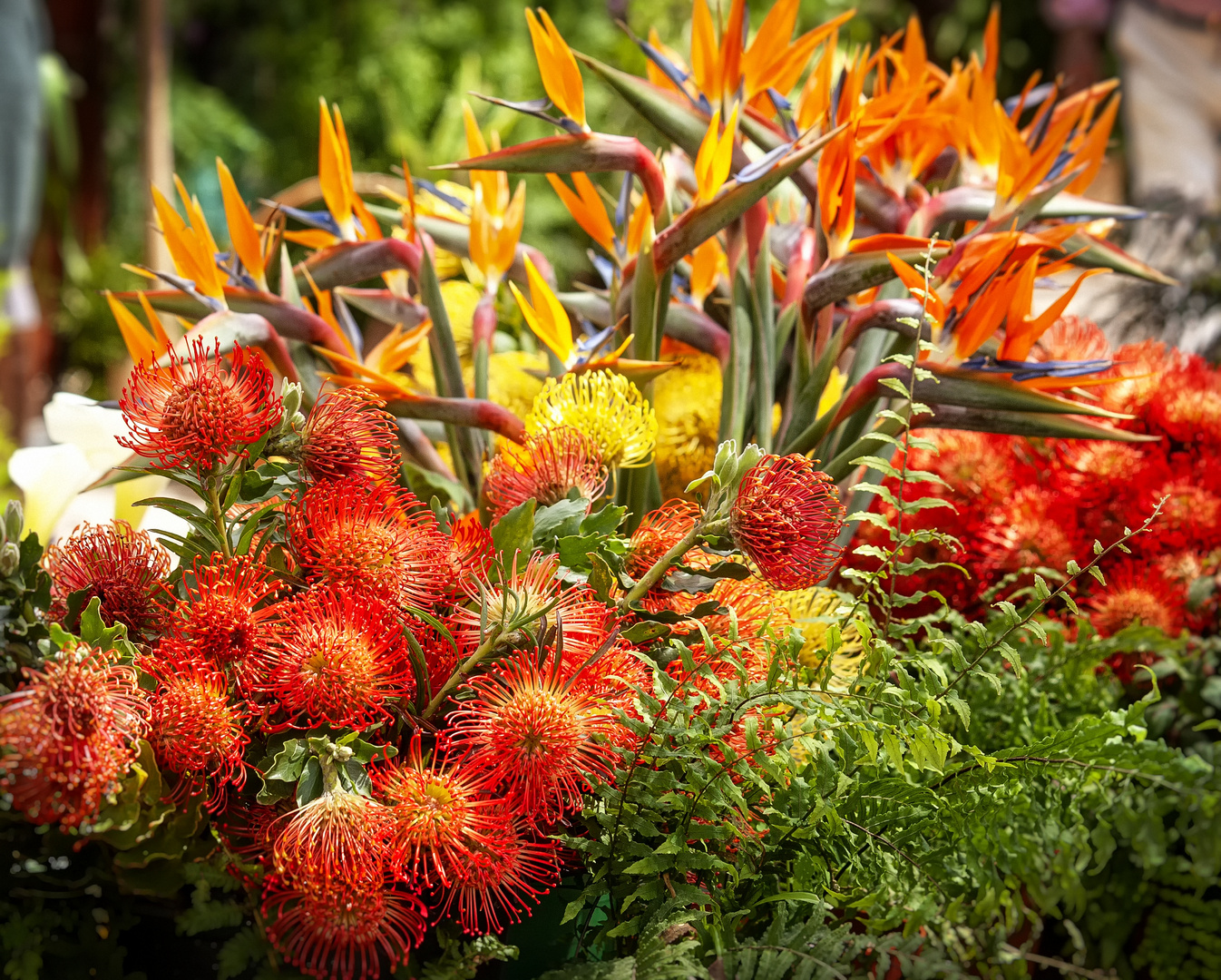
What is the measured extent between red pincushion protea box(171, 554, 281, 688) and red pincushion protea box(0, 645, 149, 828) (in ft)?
0.10

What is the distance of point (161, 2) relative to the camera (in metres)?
2.22

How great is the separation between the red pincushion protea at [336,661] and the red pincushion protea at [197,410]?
2.0 inches

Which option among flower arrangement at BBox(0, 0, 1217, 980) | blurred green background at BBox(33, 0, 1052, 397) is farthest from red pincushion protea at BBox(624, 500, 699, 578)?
blurred green background at BBox(33, 0, 1052, 397)

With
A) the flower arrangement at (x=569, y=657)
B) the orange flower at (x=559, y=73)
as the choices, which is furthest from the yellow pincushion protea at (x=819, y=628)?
the orange flower at (x=559, y=73)

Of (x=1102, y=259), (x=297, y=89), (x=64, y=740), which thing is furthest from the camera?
(x=297, y=89)

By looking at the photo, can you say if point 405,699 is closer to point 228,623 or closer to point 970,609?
point 228,623

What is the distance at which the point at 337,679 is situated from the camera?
29 centimetres

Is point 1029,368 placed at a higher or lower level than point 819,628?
higher

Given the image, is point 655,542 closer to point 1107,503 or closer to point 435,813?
point 435,813

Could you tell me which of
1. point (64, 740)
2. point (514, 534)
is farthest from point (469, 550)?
point (64, 740)

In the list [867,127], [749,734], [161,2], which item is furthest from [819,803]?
[161,2]

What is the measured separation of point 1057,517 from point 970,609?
6 cm

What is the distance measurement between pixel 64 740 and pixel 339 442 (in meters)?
0.11

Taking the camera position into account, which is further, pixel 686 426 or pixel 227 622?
pixel 686 426
